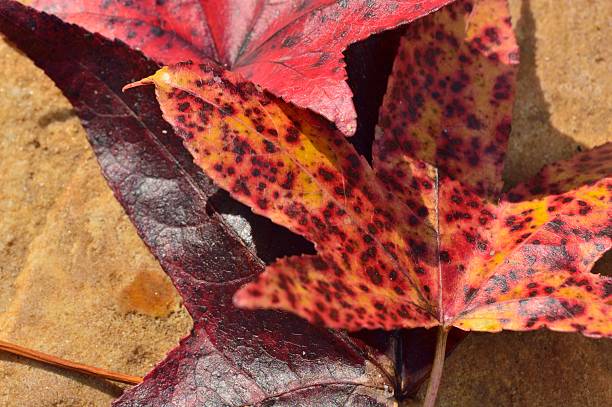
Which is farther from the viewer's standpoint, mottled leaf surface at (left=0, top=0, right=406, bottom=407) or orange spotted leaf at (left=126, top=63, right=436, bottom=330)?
mottled leaf surface at (left=0, top=0, right=406, bottom=407)

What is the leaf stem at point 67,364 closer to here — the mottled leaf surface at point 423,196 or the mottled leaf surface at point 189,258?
the mottled leaf surface at point 189,258

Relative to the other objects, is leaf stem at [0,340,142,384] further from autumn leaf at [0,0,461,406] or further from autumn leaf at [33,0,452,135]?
autumn leaf at [33,0,452,135]

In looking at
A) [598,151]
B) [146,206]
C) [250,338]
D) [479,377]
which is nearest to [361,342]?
[250,338]

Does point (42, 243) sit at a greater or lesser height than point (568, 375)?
greater

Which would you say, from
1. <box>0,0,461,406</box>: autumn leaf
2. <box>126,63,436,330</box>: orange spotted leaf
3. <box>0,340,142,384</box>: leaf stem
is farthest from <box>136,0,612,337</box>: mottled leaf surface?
<box>0,340,142,384</box>: leaf stem

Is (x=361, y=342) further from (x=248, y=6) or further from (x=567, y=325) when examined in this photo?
(x=248, y=6)

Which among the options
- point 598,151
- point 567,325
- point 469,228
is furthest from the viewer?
point 598,151

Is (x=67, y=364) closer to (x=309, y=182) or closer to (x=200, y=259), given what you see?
(x=200, y=259)
